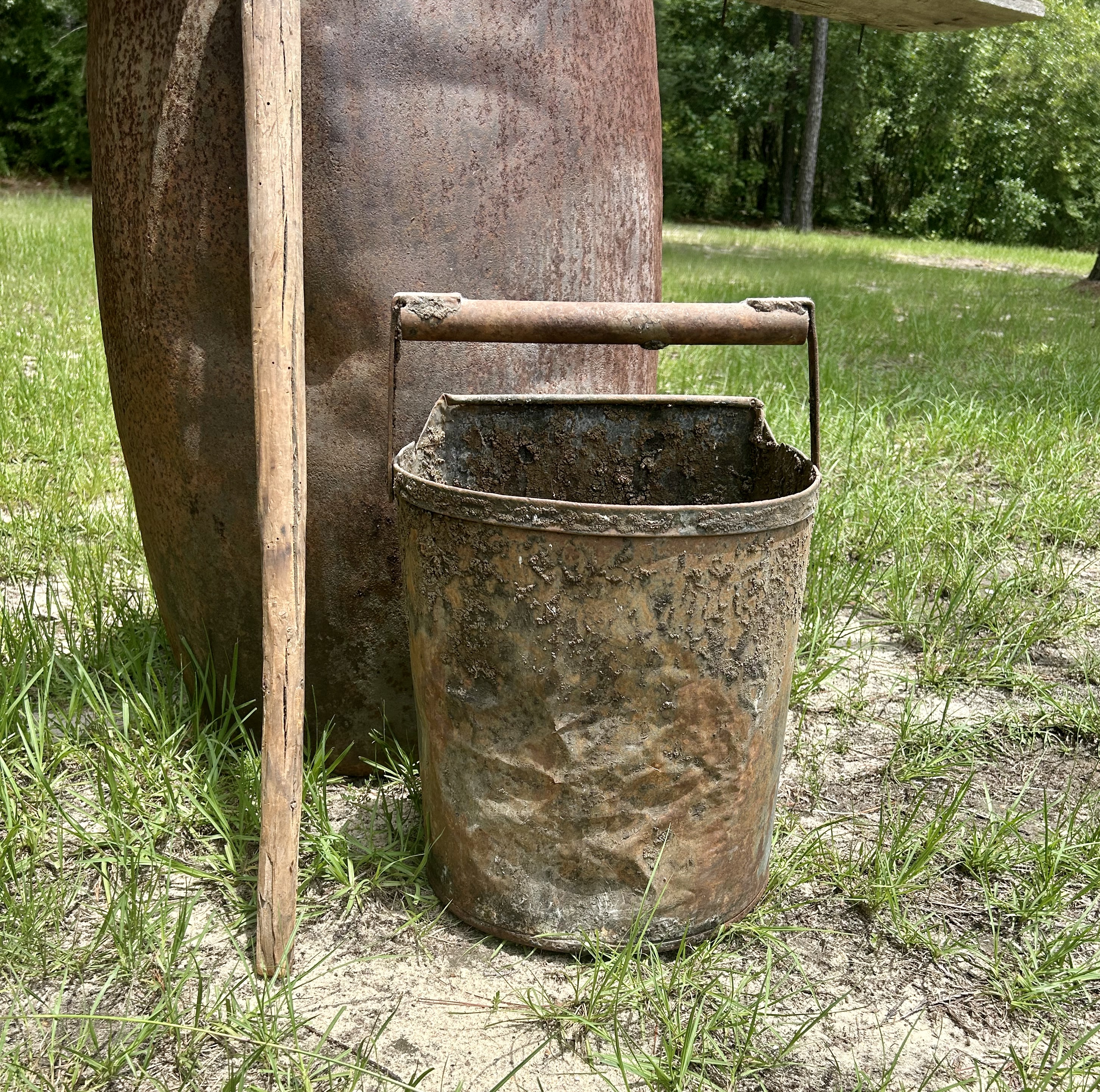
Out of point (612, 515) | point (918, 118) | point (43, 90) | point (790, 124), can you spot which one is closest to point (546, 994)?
point (612, 515)

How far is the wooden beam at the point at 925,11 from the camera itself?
286 centimetres

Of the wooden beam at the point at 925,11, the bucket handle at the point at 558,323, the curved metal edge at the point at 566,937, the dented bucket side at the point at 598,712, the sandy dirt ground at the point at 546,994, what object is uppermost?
the wooden beam at the point at 925,11

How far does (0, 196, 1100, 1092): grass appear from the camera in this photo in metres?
1.44

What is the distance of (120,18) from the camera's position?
1871 mm

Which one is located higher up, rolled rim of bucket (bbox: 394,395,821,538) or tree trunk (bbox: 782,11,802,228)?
tree trunk (bbox: 782,11,802,228)

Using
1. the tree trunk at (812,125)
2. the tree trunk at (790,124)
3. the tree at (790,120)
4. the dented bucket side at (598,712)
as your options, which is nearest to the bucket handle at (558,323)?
the dented bucket side at (598,712)

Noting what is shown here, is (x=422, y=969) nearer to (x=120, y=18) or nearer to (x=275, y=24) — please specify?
(x=275, y=24)

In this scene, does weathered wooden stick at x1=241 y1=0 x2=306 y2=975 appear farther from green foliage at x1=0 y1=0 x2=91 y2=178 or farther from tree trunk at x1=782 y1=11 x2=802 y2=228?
tree trunk at x1=782 y1=11 x2=802 y2=228

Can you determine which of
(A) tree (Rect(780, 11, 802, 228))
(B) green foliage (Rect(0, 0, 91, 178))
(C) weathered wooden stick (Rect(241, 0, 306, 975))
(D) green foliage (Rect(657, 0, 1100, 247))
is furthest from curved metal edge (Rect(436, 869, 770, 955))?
(A) tree (Rect(780, 11, 802, 228))

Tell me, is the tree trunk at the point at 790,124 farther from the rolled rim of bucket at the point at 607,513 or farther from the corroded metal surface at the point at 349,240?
the rolled rim of bucket at the point at 607,513

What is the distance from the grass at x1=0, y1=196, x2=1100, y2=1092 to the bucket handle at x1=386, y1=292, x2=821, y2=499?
27.6 inches

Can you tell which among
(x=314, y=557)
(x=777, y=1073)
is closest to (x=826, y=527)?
(x=314, y=557)

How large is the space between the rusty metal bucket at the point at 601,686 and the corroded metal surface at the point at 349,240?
0.21m

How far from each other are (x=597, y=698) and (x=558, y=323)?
1.80 feet
